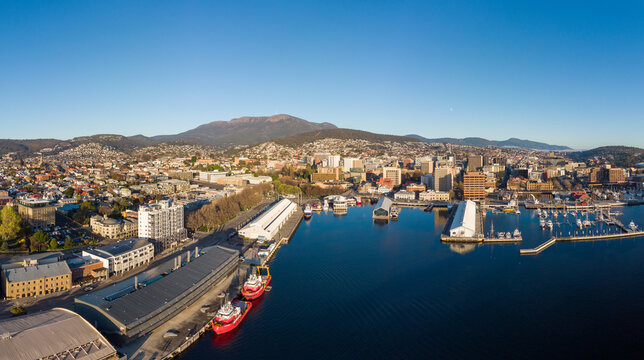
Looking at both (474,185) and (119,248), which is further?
(474,185)

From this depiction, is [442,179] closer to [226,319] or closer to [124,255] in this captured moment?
[124,255]

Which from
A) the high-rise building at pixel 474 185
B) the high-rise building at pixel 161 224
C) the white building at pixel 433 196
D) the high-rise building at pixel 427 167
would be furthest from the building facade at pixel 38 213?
the high-rise building at pixel 427 167

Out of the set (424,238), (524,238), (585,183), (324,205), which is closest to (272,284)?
(424,238)

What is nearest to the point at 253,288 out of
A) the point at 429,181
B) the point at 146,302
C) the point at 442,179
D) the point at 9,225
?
the point at 146,302

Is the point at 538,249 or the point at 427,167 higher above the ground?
the point at 427,167

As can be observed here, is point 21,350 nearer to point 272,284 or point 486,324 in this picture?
point 272,284
